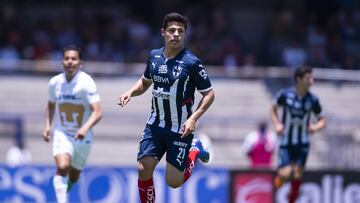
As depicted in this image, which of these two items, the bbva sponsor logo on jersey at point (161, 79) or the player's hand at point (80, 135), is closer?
the bbva sponsor logo on jersey at point (161, 79)

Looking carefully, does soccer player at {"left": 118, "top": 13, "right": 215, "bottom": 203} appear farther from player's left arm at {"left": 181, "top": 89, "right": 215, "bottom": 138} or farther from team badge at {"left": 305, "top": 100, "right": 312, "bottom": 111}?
team badge at {"left": 305, "top": 100, "right": 312, "bottom": 111}

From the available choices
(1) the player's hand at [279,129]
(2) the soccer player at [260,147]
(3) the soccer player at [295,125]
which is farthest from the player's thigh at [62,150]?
(2) the soccer player at [260,147]

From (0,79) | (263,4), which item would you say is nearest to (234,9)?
(263,4)

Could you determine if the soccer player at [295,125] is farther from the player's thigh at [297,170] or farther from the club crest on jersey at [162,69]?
the club crest on jersey at [162,69]

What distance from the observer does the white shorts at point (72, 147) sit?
15281 mm

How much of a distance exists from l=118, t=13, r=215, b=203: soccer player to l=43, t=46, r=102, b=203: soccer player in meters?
2.03

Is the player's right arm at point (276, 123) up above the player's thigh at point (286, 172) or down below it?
above

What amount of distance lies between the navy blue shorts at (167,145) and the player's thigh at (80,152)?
2.25 meters

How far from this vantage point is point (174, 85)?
520 inches

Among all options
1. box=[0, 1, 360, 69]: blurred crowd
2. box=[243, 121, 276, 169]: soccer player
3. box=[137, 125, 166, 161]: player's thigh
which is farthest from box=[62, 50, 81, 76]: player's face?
box=[0, 1, 360, 69]: blurred crowd

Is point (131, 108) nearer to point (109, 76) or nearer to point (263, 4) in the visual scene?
point (109, 76)

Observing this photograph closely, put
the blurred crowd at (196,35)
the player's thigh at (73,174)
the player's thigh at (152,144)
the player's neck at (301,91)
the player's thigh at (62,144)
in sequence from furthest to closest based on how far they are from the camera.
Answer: the blurred crowd at (196,35), the player's neck at (301,91), the player's thigh at (73,174), the player's thigh at (62,144), the player's thigh at (152,144)

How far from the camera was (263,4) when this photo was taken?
28.4 metres

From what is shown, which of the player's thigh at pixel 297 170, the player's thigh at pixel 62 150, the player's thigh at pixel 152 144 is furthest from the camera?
the player's thigh at pixel 297 170
